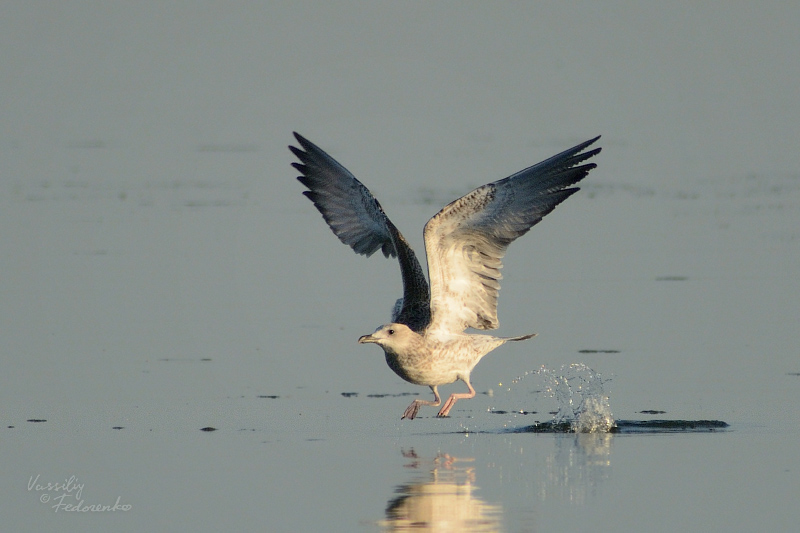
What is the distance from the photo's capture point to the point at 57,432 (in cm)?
1033

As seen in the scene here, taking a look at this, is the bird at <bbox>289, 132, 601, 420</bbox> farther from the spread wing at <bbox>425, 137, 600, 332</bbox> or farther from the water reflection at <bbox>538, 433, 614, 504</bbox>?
the water reflection at <bbox>538, 433, 614, 504</bbox>

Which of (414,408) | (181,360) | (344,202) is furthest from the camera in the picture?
(181,360)

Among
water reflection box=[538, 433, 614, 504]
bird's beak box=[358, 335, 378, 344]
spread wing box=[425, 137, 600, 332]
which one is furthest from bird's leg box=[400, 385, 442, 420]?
water reflection box=[538, 433, 614, 504]

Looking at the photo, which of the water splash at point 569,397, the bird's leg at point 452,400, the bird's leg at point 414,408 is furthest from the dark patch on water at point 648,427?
the bird's leg at point 414,408

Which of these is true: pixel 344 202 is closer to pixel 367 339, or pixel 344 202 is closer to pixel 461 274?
pixel 461 274

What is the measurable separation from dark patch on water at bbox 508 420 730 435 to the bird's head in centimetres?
118

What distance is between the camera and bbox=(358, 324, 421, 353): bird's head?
36.3 feet

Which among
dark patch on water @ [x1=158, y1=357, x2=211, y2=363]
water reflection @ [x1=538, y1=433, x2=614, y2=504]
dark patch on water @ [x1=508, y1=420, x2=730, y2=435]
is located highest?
dark patch on water @ [x1=158, y1=357, x2=211, y2=363]

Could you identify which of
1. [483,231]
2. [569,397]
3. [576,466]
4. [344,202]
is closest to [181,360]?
[344,202]

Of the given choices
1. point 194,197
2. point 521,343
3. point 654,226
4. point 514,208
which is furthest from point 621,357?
point 194,197

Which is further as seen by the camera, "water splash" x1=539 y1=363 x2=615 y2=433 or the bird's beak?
the bird's beak

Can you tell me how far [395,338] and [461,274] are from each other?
3.12ft

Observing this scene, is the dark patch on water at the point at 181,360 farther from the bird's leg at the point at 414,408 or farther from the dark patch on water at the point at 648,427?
the dark patch on water at the point at 648,427

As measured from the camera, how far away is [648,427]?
10.6 metres
